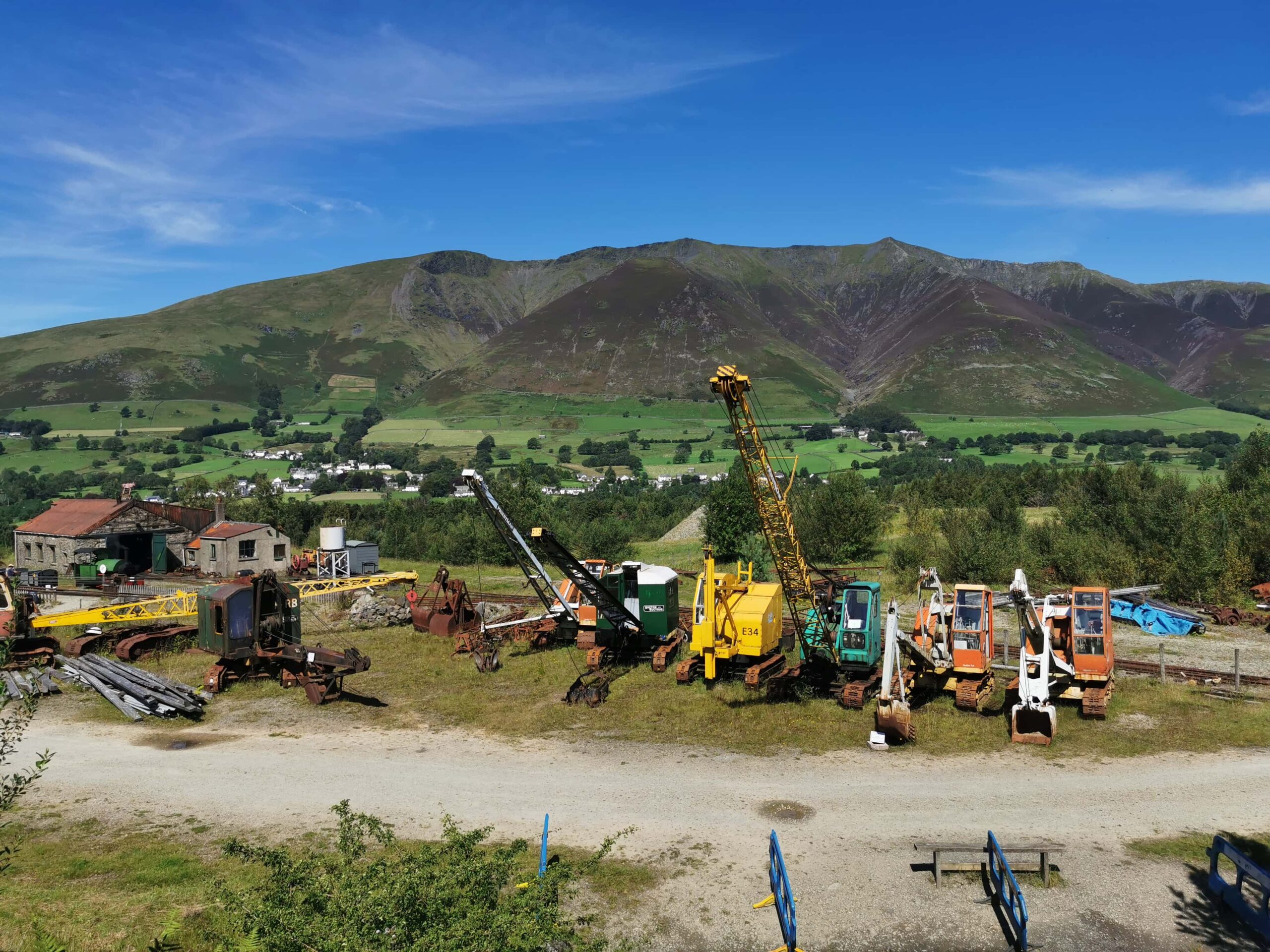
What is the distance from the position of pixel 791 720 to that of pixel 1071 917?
33.5 feet

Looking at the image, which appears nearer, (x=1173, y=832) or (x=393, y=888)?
(x=393, y=888)

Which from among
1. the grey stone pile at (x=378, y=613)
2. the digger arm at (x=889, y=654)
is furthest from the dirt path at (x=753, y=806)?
the grey stone pile at (x=378, y=613)

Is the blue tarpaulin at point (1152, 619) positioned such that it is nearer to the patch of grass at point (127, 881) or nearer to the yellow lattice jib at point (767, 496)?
the yellow lattice jib at point (767, 496)

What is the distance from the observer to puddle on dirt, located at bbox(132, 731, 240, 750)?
73.9 ft

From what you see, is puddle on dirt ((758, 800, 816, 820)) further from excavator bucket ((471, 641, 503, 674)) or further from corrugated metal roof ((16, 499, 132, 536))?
corrugated metal roof ((16, 499, 132, 536))

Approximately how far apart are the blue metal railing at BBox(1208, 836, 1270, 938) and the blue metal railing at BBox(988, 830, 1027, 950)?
326 cm

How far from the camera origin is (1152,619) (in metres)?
36.1

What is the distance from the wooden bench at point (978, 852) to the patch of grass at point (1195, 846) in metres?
1.87

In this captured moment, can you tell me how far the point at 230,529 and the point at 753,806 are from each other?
47130 millimetres

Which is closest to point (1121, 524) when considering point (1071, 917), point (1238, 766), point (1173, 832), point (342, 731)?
point (1238, 766)

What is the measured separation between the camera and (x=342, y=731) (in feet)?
78.0

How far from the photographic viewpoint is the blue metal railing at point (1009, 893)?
40.7 ft

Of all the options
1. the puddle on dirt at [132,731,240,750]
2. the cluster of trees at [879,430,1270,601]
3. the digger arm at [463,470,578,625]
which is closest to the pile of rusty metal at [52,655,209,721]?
the puddle on dirt at [132,731,240,750]

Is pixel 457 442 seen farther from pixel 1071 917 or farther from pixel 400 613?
pixel 1071 917
